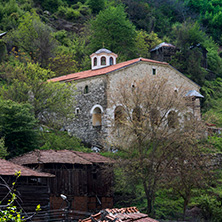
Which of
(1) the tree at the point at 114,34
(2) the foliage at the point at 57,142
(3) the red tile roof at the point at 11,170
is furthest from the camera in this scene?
(1) the tree at the point at 114,34

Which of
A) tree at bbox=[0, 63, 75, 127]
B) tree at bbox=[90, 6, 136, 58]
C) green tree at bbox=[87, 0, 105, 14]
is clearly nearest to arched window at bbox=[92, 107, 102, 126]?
tree at bbox=[0, 63, 75, 127]

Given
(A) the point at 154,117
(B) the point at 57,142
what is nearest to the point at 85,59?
(B) the point at 57,142

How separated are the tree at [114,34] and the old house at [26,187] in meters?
27.8

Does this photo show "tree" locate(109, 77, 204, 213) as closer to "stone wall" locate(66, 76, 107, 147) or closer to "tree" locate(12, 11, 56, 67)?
"stone wall" locate(66, 76, 107, 147)

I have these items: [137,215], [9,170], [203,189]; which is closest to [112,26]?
[203,189]

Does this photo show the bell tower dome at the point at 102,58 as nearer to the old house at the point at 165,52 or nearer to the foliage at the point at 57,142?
the foliage at the point at 57,142

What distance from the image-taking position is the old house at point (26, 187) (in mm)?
19000

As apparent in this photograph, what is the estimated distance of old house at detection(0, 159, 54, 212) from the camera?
19000 mm

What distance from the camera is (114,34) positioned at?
47062mm

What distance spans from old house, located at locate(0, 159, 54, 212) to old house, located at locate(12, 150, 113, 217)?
1.31 m

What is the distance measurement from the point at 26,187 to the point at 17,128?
20.3 ft

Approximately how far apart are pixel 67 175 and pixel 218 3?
59.4m

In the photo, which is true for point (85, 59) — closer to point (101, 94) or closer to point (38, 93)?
point (101, 94)

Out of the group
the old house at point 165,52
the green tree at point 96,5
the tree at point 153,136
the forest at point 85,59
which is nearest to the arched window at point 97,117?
the forest at point 85,59
